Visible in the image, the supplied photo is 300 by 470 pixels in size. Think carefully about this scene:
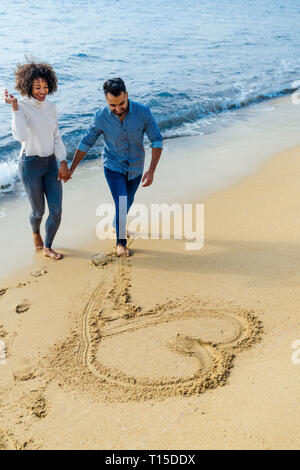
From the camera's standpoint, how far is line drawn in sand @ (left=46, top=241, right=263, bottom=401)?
2.68m

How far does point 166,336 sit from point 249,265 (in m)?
1.30

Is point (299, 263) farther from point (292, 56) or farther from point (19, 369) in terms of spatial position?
point (292, 56)

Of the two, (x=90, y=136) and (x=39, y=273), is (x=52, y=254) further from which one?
(x=90, y=136)

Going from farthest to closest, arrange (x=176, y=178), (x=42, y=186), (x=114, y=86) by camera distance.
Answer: (x=176, y=178)
(x=42, y=186)
(x=114, y=86)

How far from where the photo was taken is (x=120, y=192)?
4.26m

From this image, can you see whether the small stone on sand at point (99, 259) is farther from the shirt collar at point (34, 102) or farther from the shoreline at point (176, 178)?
the shirt collar at point (34, 102)

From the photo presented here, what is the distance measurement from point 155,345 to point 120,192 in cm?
177

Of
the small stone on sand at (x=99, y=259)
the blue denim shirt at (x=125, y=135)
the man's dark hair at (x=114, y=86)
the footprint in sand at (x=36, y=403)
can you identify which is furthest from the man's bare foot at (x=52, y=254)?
the footprint in sand at (x=36, y=403)

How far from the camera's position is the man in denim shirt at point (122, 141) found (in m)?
3.78

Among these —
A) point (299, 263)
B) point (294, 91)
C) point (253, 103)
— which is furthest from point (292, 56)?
point (299, 263)

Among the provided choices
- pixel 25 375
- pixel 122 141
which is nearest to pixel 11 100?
pixel 122 141

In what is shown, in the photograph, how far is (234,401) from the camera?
95.8 inches

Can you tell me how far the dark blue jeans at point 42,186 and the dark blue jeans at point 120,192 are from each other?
55cm
